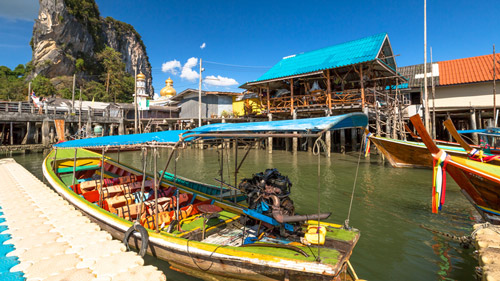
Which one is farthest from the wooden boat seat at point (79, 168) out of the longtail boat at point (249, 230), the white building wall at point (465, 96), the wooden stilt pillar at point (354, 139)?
the white building wall at point (465, 96)

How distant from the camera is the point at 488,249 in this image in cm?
454

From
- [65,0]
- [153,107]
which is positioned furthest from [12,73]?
[153,107]

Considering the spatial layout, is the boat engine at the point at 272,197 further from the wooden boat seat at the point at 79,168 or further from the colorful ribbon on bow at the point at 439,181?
the wooden boat seat at the point at 79,168

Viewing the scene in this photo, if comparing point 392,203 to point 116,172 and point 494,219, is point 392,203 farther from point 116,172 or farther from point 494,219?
point 116,172

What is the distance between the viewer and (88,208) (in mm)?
6332

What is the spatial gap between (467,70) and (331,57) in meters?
14.5

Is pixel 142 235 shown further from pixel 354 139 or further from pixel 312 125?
pixel 354 139

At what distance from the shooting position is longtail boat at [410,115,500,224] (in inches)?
189

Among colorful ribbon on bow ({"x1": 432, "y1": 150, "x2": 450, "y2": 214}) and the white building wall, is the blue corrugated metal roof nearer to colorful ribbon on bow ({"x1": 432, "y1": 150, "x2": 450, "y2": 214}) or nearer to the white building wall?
the white building wall

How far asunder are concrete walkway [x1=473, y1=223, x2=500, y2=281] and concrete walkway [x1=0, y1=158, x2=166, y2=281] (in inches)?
203

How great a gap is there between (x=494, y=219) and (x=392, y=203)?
2.90 m

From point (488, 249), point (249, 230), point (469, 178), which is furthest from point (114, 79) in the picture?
point (488, 249)

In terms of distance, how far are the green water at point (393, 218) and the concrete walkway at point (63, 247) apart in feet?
2.42

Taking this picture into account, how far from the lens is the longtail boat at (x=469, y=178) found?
4812 mm
